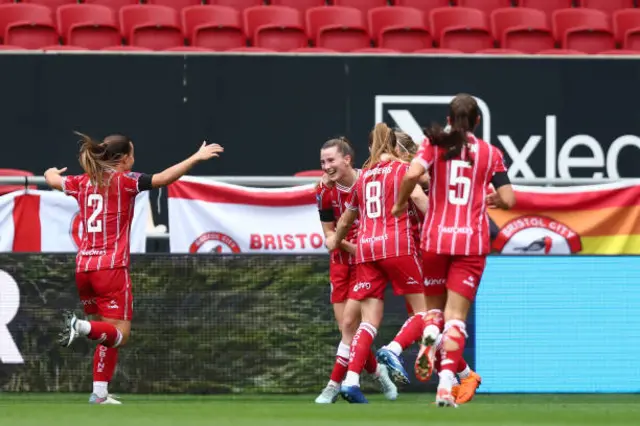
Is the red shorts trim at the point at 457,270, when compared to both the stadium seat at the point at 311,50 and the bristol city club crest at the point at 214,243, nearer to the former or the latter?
the bristol city club crest at the point at 214,243

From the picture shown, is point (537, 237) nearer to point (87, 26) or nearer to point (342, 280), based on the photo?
point (342, 280)

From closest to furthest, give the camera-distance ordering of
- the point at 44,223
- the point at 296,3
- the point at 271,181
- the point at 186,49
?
the point at 44,223 → the point at 271,181 → the point at 186,49 → the point at 296,3

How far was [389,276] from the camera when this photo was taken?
9078mm

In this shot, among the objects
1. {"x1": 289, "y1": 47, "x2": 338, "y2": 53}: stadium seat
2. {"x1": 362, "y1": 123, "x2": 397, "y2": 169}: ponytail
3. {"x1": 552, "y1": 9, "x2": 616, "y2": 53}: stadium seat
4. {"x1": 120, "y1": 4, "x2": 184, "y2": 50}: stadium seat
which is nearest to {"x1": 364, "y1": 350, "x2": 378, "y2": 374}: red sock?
{"x1": 362, "y1": 123, "x2": 397, "y2": 169}: ponytail

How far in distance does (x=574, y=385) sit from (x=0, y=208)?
472cm

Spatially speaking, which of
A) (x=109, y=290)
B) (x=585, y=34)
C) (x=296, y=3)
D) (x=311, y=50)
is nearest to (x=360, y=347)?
(x=109, y=290)

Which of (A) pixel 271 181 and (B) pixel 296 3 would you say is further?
(B) pixel 296 3

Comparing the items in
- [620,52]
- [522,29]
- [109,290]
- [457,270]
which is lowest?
[109,290]

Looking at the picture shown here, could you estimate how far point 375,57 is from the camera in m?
13.9

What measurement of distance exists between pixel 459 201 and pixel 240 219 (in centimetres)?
395

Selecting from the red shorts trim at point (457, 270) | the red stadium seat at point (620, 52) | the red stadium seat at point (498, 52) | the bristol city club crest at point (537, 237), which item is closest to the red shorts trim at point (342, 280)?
the red shorts trim at point (457, 270)

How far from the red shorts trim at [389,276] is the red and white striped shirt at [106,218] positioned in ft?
5.15

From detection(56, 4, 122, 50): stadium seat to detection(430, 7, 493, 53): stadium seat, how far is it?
11.4ft

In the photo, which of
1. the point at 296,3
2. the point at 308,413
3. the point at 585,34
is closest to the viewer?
the point at 308,413
